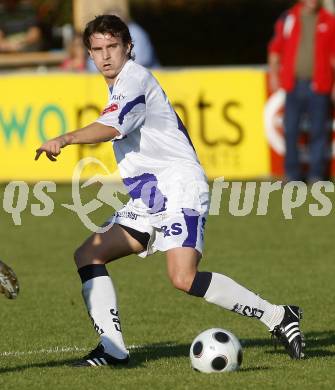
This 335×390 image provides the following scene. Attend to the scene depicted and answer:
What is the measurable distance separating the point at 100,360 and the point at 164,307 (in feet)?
7.20

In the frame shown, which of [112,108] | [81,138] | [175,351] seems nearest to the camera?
[81,138]

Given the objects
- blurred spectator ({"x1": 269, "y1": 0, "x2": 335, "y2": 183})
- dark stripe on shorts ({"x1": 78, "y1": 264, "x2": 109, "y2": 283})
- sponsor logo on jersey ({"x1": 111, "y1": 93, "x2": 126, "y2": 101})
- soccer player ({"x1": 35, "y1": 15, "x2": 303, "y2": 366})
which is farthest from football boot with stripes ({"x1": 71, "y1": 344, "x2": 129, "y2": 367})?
blurred spectator ({"x1": 269, "y1": 0, "x2": 335, "y2": 183})

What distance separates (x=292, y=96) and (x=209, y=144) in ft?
4.08

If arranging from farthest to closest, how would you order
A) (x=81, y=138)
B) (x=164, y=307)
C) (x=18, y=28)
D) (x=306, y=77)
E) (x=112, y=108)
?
(x=18, y=28) < (x=306, y=77) < (x=164, y=307) < (x=112, y=108) < (x=81, y=138)

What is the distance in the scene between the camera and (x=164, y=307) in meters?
9.55

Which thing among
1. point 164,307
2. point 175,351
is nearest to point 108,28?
point 175,351

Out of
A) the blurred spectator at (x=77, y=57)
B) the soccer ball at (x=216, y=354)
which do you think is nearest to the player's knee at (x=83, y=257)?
the soccer ball at (x=216, y=354)

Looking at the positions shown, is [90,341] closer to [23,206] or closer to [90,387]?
[90,387]

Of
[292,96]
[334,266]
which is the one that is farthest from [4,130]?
[334,266]

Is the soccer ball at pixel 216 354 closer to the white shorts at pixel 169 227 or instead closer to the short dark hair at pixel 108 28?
the white shorts at pixel 169 227

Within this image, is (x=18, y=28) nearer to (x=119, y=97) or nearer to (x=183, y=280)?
(x=119, y=97)

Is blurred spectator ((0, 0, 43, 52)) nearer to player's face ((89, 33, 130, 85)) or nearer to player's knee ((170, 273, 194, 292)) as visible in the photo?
player's face ((89, 33, 130, 85))

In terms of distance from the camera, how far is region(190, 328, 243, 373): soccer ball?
7117mm

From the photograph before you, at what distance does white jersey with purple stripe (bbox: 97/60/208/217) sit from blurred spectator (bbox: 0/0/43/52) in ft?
56.7
